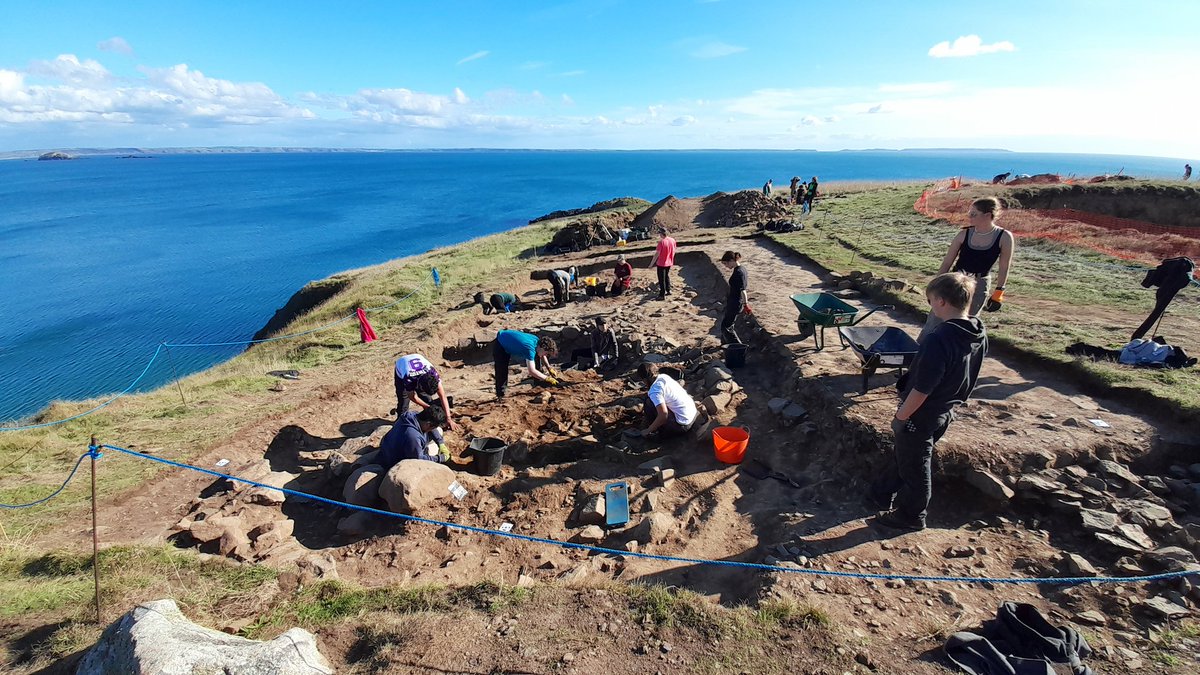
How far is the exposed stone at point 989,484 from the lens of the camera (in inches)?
203

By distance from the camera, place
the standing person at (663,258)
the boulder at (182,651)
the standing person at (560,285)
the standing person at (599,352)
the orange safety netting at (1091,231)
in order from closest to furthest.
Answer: the boulder at (182,651) < the standing person at (599,352) < the standing person at (663,258) < the standing person at (560,285) < the orange safety netting at (1091,231)

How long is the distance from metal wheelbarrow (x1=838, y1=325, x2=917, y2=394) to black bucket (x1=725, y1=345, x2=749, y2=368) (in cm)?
187

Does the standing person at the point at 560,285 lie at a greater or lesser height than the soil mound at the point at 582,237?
lesser

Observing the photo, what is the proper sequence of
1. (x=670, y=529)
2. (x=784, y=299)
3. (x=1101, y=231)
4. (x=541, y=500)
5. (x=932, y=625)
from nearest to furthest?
(x=932, y=625) → (x=670, y=529) → (x=541, y=500) → (x=784, y=299) → (x=1101, y=231)

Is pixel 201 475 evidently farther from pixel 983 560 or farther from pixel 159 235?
pixel 159 235

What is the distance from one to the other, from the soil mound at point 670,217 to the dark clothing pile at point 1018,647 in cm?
2489

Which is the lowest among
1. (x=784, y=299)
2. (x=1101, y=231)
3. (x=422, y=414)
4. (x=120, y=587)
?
(x=120, y=587)

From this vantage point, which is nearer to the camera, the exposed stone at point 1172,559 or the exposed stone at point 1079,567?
the exposed stone at point 1172,559

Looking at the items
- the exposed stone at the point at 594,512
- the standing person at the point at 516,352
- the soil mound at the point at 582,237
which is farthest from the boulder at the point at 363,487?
the soil mound at the point at 582,237

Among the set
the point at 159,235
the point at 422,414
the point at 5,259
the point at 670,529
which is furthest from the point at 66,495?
the point at 159,235

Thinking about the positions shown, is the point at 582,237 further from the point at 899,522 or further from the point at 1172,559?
the point at 1172,559

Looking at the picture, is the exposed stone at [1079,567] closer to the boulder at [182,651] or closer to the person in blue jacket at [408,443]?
the boulder at [182,651]

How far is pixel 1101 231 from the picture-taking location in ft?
61.8

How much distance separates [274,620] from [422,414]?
318 cm
